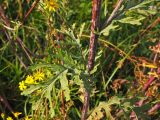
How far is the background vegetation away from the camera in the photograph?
147cm

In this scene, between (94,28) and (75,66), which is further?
(75,66)

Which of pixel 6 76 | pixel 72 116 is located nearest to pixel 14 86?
pixel 6 76

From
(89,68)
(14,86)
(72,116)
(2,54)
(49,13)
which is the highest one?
(49,13)

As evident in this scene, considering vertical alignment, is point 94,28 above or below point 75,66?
above

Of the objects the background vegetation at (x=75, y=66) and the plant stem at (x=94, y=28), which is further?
Answer: the background vegetation at (x=75, y=66)

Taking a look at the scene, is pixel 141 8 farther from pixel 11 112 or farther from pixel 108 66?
pixel 11 112

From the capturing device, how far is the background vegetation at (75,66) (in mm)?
1474

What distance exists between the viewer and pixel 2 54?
7.54 ft

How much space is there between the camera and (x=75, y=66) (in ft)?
4.55

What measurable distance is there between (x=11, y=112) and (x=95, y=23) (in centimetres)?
110

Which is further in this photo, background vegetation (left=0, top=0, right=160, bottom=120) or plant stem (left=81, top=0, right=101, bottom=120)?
background vegetation (left=0, top=0, right=160, bottom=120)

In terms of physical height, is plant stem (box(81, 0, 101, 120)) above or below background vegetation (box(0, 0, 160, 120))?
above

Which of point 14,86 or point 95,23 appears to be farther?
point 14,86

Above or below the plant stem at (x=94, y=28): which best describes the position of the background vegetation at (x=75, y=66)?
below
